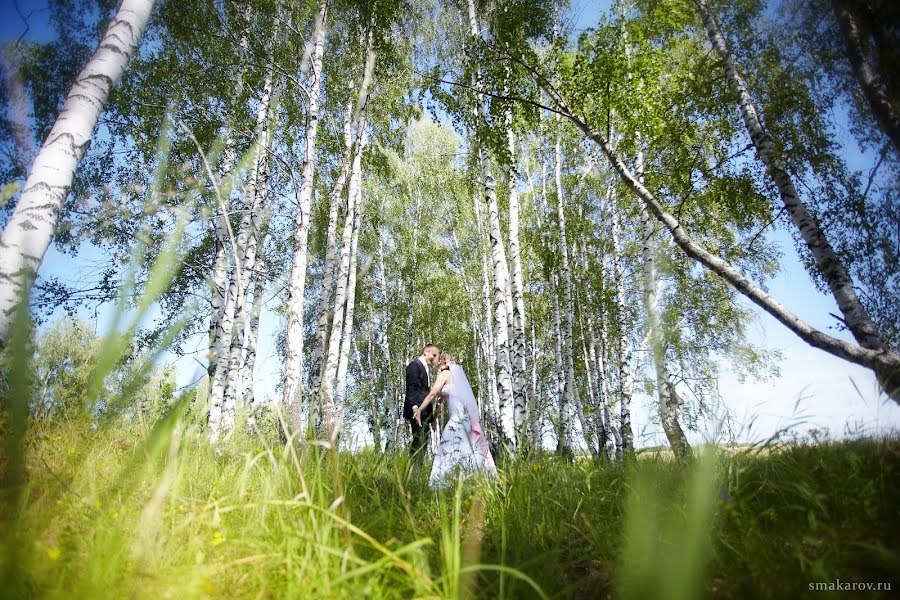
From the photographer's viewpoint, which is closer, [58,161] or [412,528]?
[412,528]

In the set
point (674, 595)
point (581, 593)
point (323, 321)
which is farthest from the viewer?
point (323, 321)

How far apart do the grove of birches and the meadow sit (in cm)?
36

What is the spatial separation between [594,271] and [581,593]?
1282 cm

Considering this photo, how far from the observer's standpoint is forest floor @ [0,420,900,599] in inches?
43.0

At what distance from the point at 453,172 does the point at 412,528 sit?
15560mm

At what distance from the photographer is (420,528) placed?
2.16 meters

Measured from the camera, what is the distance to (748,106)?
4.37m

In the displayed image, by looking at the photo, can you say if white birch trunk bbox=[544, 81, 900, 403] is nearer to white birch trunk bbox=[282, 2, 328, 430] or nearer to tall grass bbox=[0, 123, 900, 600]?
tall grass bbox=[0, 123, 900, 600]

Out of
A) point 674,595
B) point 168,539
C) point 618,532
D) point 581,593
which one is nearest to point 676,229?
point 618,532

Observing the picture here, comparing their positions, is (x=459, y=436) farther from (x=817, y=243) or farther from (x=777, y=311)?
(x=817, y=243)

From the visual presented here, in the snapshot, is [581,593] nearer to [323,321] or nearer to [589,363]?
[323,321]

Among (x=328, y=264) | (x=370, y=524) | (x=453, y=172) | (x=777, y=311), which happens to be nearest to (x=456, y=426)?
(x=370, y=524)

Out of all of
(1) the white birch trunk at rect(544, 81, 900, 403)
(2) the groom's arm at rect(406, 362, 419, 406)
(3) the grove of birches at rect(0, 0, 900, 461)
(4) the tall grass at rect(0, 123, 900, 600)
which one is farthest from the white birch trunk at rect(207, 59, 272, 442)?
(1) the white birch trunk at rect(544, 81, 900, 403)

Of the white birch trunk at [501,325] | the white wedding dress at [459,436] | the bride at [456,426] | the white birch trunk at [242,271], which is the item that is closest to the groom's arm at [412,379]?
the bride at [456,426]
